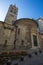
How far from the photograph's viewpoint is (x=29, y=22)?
13.6 metres

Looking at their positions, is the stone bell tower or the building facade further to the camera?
the stone bell tower

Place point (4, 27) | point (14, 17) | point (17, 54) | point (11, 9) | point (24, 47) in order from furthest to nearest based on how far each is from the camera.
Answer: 1. point (11, 9)
2. point (14, 17)
3. point (4, 27)
4. point (24, 47)
5. point (17, 54)

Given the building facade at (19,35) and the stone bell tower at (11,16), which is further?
the stone bell tower at (11,16)

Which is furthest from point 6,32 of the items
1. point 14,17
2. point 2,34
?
point 14,17

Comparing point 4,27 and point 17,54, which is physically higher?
point 4,27

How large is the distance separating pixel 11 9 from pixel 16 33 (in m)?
19.5

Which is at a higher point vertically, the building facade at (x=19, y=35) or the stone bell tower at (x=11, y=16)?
the stone bell tower at (x=11, y=16)

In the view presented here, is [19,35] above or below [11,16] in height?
below

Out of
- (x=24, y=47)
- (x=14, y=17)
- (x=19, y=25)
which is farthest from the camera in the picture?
(x=14, y=17)

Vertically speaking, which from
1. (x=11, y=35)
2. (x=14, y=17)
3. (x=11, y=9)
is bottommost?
(x=11, y=35)

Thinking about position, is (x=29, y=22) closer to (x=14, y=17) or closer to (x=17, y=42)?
(x=17, y=42)

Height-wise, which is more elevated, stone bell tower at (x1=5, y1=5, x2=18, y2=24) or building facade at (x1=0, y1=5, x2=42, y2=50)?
stone bell tower at (x1=5, y1=5, x2=18, y2=24)

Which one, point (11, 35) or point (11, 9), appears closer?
point (11, 35)

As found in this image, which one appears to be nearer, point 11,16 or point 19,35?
point 19,35
